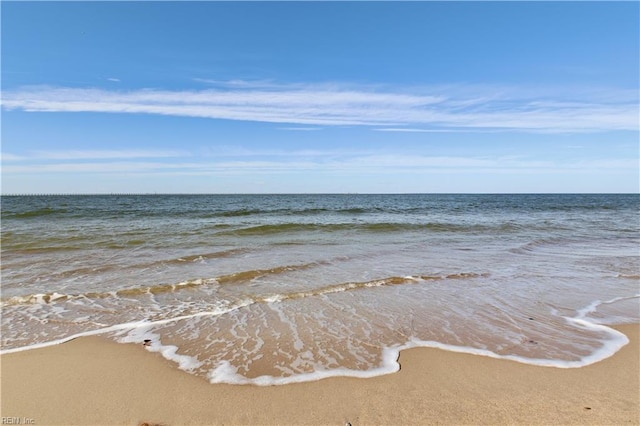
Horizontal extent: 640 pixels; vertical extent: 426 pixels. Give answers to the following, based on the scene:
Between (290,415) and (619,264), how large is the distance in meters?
10.3

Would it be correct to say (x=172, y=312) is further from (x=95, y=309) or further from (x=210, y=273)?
(x=210, y=273)

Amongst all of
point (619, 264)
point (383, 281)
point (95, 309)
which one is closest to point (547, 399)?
point (383, 281)

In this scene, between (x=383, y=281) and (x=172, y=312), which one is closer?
(x=172, y=312)

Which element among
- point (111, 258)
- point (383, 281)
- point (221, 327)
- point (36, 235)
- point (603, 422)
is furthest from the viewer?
point (36, 235)

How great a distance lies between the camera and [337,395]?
10.4 ft

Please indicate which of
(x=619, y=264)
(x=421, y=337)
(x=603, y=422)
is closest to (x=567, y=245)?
(x=619, y=264)

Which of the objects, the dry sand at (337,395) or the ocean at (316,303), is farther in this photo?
the ocean at (316,303)

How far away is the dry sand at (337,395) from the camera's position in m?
2.85

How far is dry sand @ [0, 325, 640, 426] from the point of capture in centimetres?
285

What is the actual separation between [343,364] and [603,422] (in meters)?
2.19

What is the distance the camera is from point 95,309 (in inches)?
227

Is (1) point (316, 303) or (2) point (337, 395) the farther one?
(1) point (316, 303)

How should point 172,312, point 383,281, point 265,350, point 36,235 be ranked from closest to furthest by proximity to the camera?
point 265,350, point 172,312, point 383,281, point 36,235

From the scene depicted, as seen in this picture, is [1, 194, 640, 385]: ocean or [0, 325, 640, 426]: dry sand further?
[1, 194, 640, 385]: ocean
